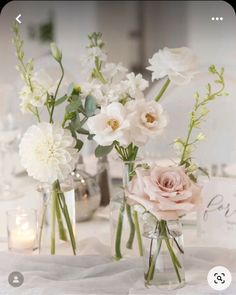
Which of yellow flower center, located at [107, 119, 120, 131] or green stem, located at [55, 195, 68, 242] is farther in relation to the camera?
green stem, located at [55, 195, 68, 242]

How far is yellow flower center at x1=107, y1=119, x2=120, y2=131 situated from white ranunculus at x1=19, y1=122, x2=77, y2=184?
6 cm

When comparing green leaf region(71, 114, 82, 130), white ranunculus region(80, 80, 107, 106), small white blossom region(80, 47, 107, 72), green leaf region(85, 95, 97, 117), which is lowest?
green leaf region(71, 114, 82, 130)

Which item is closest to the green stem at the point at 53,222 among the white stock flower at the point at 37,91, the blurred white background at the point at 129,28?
the white stock flower at the point at 37,91

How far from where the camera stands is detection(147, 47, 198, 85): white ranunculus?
0.70m

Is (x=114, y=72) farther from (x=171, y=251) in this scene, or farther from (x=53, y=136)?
(x=171, y=251)

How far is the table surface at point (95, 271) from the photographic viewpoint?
687mm

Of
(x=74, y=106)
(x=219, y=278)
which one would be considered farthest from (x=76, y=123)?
(x=219, y=278)

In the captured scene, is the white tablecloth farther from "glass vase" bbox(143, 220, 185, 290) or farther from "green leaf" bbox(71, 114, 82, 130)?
"green leaf" bbox(71, 114, 82, 130)

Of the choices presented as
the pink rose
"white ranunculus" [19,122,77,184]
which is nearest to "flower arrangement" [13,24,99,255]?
"white ranunculus" [19,122,77,184]

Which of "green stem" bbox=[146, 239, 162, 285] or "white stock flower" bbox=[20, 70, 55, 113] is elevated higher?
"white stock flower" bbox=[20, 70, 55, 113]

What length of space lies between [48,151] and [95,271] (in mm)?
153

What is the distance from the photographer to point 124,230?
0.78 metres

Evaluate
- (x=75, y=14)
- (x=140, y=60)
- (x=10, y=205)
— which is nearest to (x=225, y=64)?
(x=140, y=60)

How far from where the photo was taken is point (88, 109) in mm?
721
